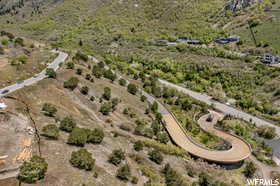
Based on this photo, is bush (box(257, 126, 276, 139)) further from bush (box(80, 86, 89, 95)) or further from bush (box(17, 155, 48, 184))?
bush (box(17, 155, 48, 184))

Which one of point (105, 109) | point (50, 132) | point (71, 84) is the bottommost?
point (105, 109)

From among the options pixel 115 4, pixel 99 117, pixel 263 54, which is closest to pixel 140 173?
pixel 99 117

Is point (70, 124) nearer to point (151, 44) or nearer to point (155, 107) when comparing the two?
point (155, 107)

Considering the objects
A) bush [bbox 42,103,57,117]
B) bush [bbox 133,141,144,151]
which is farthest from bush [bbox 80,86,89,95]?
bush [bbox 133,141,144,151]

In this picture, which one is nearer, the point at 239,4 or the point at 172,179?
the point at 172,179

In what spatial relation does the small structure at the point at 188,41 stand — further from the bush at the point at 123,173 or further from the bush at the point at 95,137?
the bush at the point at 123,173

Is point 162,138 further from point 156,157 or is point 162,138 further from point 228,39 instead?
point 228,39

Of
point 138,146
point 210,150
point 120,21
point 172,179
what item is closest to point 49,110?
point 138,146

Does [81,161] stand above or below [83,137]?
below
